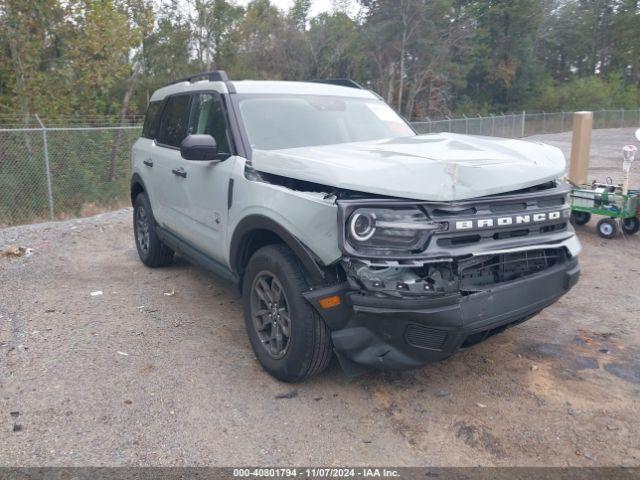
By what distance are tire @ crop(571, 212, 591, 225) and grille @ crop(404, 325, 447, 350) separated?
6.41 m

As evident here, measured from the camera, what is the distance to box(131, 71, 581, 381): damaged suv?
10.3ft

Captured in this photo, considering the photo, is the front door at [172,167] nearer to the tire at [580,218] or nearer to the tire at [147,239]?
the tire at [147,239]

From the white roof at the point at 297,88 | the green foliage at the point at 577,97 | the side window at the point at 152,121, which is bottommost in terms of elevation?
the side window at the point at 152,121

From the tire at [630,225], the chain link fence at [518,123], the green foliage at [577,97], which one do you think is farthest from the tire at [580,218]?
the green foliage at [577,97]

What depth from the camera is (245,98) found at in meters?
4.76

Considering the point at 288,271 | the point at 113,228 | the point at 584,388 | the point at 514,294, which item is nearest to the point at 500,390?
the point at 584,388

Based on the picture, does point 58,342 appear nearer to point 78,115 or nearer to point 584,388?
point 584,388

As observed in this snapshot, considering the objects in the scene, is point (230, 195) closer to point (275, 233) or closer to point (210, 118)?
point (275, 233)

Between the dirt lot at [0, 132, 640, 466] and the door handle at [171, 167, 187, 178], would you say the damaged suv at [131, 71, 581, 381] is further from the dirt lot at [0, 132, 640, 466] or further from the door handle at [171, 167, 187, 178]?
the door handle at [171, 167, 187, 178]

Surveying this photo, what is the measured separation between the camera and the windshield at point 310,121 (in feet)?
15.1

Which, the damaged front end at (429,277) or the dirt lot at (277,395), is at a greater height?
the damaged front end at (429,277)

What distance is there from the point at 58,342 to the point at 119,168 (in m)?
9.07

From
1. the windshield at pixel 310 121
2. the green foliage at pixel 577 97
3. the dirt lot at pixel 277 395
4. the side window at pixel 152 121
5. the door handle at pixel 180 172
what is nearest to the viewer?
the dirt lot at pixel 277 395

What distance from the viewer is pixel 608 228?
26.7 ft
